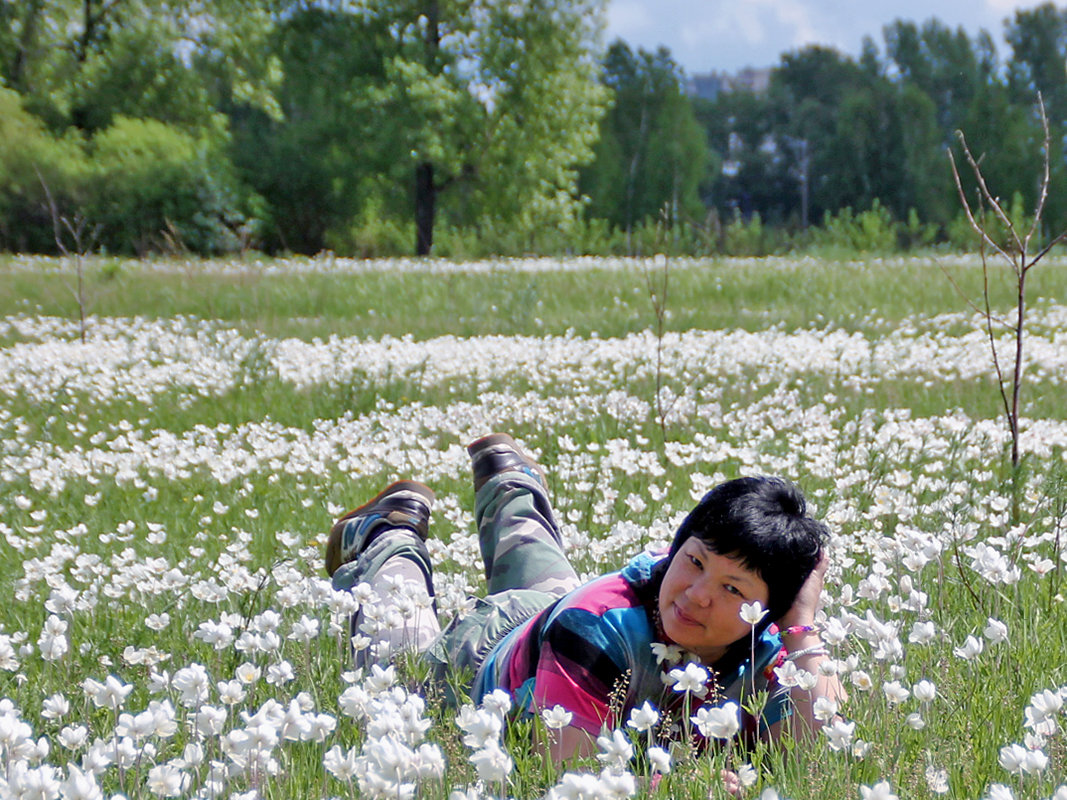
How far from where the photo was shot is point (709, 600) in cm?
251

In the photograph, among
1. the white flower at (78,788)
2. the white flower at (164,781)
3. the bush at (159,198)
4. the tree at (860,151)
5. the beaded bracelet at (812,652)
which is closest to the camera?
the white flower at (78,788)

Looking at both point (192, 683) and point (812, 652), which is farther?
point (812, 652)

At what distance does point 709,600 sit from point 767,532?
0.71 ft

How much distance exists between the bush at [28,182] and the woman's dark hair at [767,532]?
29806 mm

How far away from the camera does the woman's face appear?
8.25 ft

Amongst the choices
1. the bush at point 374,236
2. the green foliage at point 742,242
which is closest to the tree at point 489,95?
the bush at point 374,236

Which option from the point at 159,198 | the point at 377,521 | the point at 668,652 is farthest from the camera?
the point at 159,198

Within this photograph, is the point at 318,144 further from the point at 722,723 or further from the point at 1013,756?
the point at 1013,756

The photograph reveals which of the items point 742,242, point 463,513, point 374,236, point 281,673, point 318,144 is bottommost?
point 463,513

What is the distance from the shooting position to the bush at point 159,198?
102 feet

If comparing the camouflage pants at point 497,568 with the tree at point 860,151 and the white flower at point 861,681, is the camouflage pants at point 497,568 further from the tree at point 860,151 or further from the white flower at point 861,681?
the tree at point 860,151

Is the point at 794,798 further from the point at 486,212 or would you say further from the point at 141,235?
the point at 486,212

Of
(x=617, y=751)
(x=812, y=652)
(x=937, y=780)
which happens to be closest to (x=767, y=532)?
(x=812, y=652)

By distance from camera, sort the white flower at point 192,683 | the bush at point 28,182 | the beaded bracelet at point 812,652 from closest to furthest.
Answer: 1. the white flower at point 192,683
2. the beaded bracelet at point 812,652
3. the bush at point 28,182
